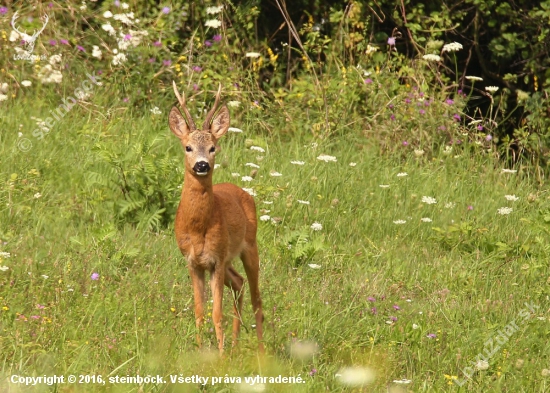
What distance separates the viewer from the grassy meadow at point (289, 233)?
17.1ft

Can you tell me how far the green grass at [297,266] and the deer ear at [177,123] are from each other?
3.12 ft

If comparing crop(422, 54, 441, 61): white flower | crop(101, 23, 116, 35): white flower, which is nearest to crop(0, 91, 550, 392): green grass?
crop(101, 23, 116, 35): white flower

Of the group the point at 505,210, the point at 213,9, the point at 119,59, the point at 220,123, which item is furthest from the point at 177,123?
the point at 213,9

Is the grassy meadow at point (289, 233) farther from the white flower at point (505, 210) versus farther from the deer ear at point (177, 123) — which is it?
the deer ear at point (177, 123)

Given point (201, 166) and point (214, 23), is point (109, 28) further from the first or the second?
point (201, 166)

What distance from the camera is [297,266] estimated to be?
6.94 m

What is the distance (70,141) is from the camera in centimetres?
847

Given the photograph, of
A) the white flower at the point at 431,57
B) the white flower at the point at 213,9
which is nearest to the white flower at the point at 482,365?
the white flower at the point at 431,57

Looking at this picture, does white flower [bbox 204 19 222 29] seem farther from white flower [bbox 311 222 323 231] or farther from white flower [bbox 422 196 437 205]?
white flower [bbox 311 222 323 231]

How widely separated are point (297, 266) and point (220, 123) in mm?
1473

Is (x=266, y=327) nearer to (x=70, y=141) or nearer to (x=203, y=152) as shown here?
(x=203, y=152)

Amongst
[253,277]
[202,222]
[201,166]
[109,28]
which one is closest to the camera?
[201,166]

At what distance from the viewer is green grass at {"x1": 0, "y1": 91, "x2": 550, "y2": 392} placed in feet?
16.9

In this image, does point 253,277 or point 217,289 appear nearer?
point 217,289
